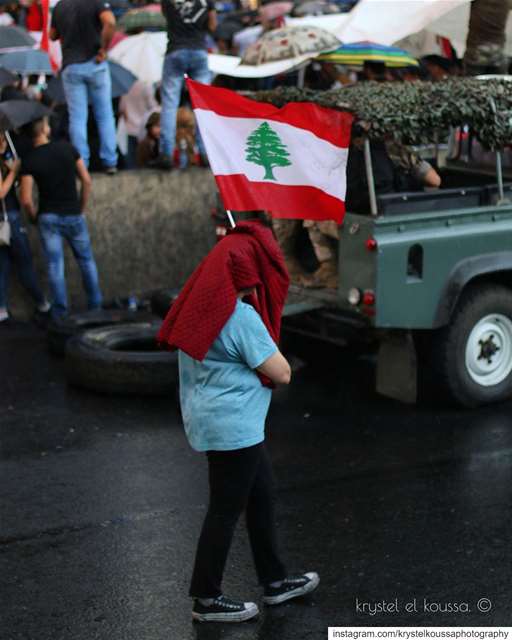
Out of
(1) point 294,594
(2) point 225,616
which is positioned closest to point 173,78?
(1) point 294,594

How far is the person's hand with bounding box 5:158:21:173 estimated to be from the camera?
36.4 ft

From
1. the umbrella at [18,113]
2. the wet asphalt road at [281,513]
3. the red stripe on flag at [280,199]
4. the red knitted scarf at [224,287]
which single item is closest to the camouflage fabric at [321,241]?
the wet asphalt road at [281,513]

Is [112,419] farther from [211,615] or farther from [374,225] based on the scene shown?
[211,615]

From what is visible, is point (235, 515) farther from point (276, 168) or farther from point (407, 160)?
point (407, 160)

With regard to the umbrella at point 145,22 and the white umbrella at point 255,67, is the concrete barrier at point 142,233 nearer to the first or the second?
the white umbrella at point 255,67

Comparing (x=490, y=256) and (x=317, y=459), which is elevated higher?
(x=490, y=256)

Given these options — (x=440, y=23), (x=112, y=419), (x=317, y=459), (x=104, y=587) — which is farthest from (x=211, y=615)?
(x=440, y=23)

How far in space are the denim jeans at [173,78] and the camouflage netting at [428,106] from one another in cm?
361

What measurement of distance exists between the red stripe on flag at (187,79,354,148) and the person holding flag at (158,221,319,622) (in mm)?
1765

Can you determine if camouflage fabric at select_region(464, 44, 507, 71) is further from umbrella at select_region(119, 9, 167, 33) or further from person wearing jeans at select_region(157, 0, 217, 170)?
umbrella at select_region(119, 9, 167, 33)

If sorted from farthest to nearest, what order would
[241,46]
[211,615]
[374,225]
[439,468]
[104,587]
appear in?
A: [241,46]
[374,225]
[439,468]
[104,587]
[211,615]

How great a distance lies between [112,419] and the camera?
9047 millimetres

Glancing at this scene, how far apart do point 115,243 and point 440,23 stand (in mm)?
4306

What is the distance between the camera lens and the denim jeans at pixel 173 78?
12.5 metres
